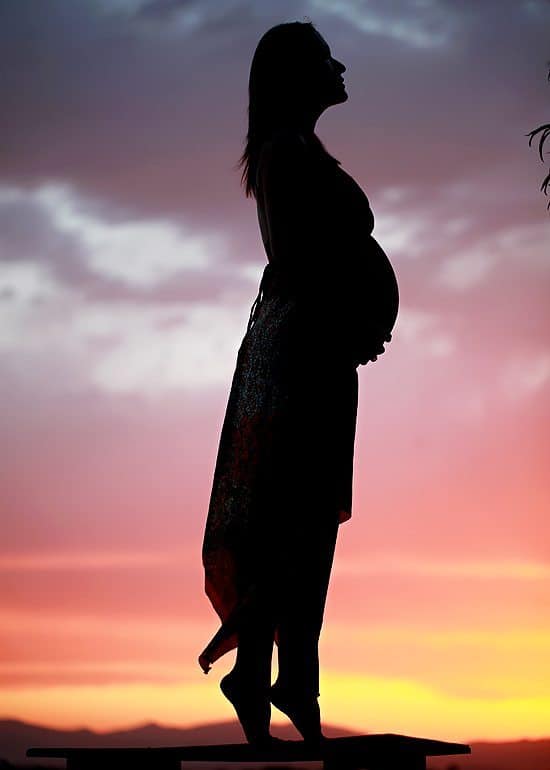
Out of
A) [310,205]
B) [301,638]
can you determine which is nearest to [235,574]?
[301,638]

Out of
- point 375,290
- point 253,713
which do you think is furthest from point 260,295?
point 253,713

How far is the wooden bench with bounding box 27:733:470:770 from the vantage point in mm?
4738

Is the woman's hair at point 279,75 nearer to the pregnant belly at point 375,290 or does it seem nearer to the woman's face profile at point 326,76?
the woman's face profile at point 326,76

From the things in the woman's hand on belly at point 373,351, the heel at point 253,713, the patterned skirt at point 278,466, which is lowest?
the heel at point 253,713

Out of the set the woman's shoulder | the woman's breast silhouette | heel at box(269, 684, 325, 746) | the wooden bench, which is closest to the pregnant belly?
the woman's breast silhouette

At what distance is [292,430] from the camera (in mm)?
5035

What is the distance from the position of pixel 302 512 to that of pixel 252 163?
165 cm

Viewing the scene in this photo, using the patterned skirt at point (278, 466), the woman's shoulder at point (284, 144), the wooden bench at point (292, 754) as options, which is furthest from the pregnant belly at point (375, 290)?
the wooden bench at point (292, 754)

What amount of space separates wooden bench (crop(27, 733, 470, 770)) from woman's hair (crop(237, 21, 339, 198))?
2.43 metres

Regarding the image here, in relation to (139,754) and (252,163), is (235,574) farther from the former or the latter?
(252,163)

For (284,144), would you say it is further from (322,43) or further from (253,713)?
(253,713)

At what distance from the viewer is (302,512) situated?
16.6 ft

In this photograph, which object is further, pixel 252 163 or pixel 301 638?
pixel 252 163

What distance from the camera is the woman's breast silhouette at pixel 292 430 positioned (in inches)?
198
